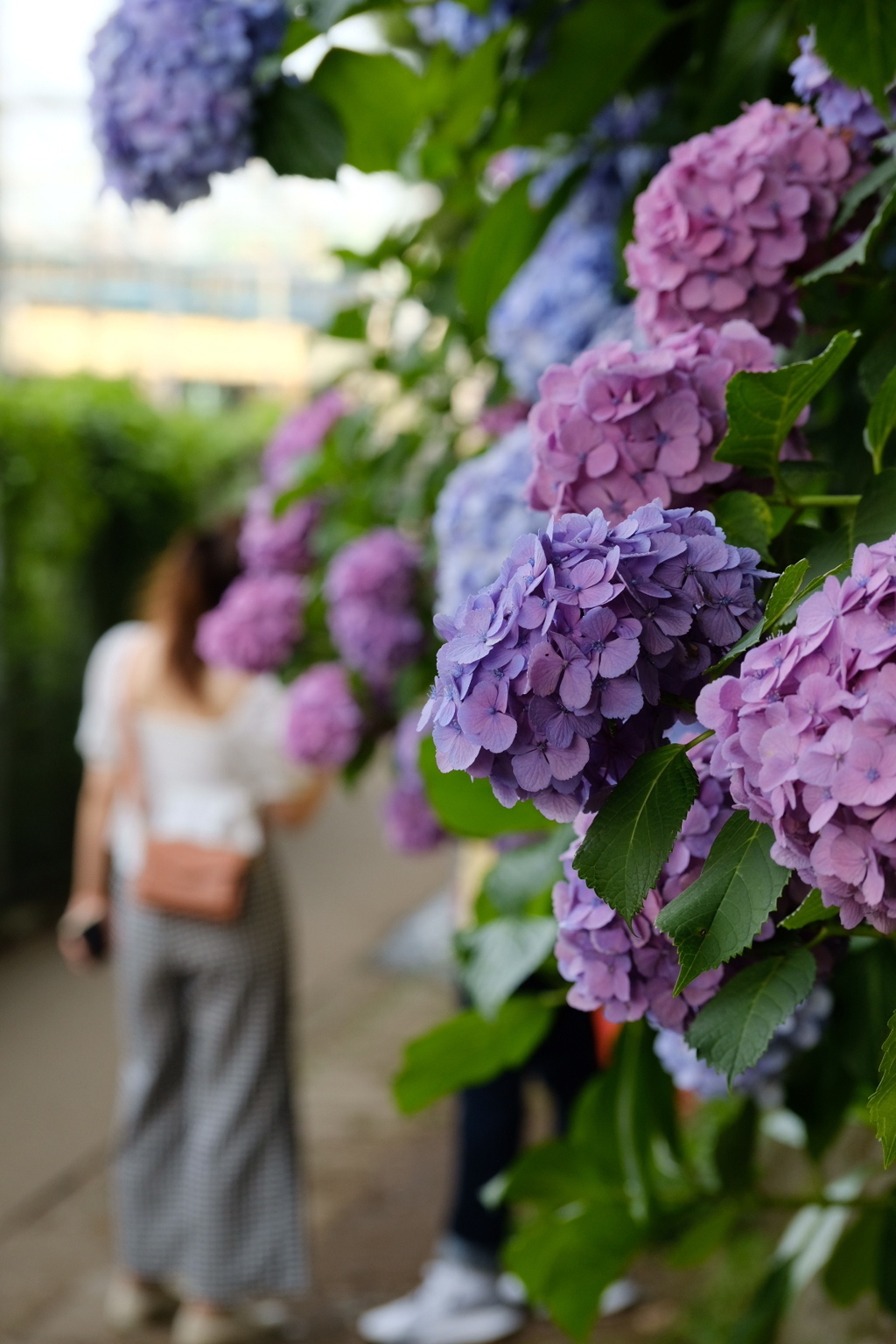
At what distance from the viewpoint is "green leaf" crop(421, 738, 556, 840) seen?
1185 mm

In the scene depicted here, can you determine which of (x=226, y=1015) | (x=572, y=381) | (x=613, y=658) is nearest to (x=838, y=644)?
(x=613, y=658)

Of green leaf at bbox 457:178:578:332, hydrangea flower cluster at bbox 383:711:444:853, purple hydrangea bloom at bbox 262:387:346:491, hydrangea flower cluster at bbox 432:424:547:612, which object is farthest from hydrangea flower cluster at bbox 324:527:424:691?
green leaf at bbox 457:178:578:332

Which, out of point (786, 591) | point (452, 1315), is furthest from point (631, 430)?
point (452, 1315)

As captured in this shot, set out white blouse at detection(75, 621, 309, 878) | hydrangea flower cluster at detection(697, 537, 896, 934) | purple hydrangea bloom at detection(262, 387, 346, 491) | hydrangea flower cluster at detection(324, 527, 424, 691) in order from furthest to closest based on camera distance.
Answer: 1. white blouse at detection(75, 621, 309, 878)
2. purple hydrangea bloom at detection(262, 387, 346, 491)
3. hydrangea flower cluster at detection(324, 527, 424, 691)
4. hydrangea flower cluster at detection(697, 537, 896, 934)

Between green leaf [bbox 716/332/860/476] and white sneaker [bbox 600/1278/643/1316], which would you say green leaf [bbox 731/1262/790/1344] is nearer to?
green leaf [bbox 716/332/860/476]

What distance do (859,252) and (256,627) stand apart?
5.63ft

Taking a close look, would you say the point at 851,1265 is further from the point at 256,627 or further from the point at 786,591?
the point at 256,627

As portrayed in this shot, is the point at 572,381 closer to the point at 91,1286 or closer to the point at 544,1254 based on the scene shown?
the point at 544,1254

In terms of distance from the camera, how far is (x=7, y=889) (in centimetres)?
618

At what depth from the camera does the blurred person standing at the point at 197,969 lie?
3.29 m

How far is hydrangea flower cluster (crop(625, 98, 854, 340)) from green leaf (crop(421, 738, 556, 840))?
1.44 ft

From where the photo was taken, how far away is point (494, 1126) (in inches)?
128

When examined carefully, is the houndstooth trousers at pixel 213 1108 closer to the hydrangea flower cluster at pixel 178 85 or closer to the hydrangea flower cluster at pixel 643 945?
the hydrangea flower cluster at pixel 178 85

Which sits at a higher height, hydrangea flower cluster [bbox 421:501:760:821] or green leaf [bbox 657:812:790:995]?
hydrangea flower cluster [bbox 421:501:760:821]
